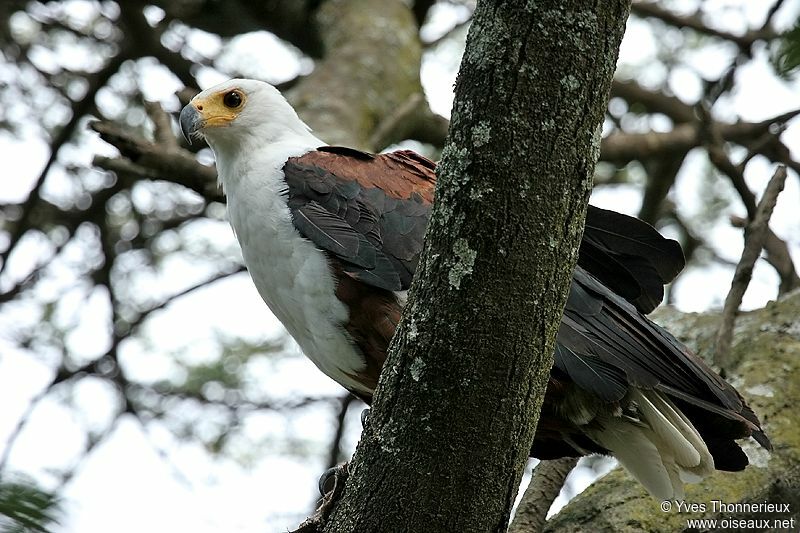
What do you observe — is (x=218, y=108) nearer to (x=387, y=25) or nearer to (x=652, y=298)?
(x=652, y=298)

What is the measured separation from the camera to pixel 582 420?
3545 millimetres

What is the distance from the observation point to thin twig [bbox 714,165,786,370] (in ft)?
14.8

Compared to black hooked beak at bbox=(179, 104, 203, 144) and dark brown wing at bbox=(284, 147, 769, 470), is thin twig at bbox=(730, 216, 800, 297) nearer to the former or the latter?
dark brown wing at bbox=(284, 147, 769, 470)

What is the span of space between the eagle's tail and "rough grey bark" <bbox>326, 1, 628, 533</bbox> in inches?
37.7

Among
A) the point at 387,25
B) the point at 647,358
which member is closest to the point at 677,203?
the point at 387,25

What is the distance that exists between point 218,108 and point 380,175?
1.06m

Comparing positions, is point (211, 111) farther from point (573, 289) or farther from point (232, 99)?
point (573, 289)

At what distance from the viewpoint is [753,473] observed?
12.9ft

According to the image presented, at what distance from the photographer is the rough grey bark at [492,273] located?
89.1 inches

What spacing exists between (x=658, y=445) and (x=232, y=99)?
2.59 meters

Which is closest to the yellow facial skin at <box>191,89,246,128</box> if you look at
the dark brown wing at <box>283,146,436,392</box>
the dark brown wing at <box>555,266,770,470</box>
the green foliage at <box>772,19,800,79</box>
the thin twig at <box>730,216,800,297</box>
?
the dark brown wing at <box>283,146,436,392</box>

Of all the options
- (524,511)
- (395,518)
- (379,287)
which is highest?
(379,287)

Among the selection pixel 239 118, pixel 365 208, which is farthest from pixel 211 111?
pixel 365 208

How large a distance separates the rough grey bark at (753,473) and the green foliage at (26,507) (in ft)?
10.0
